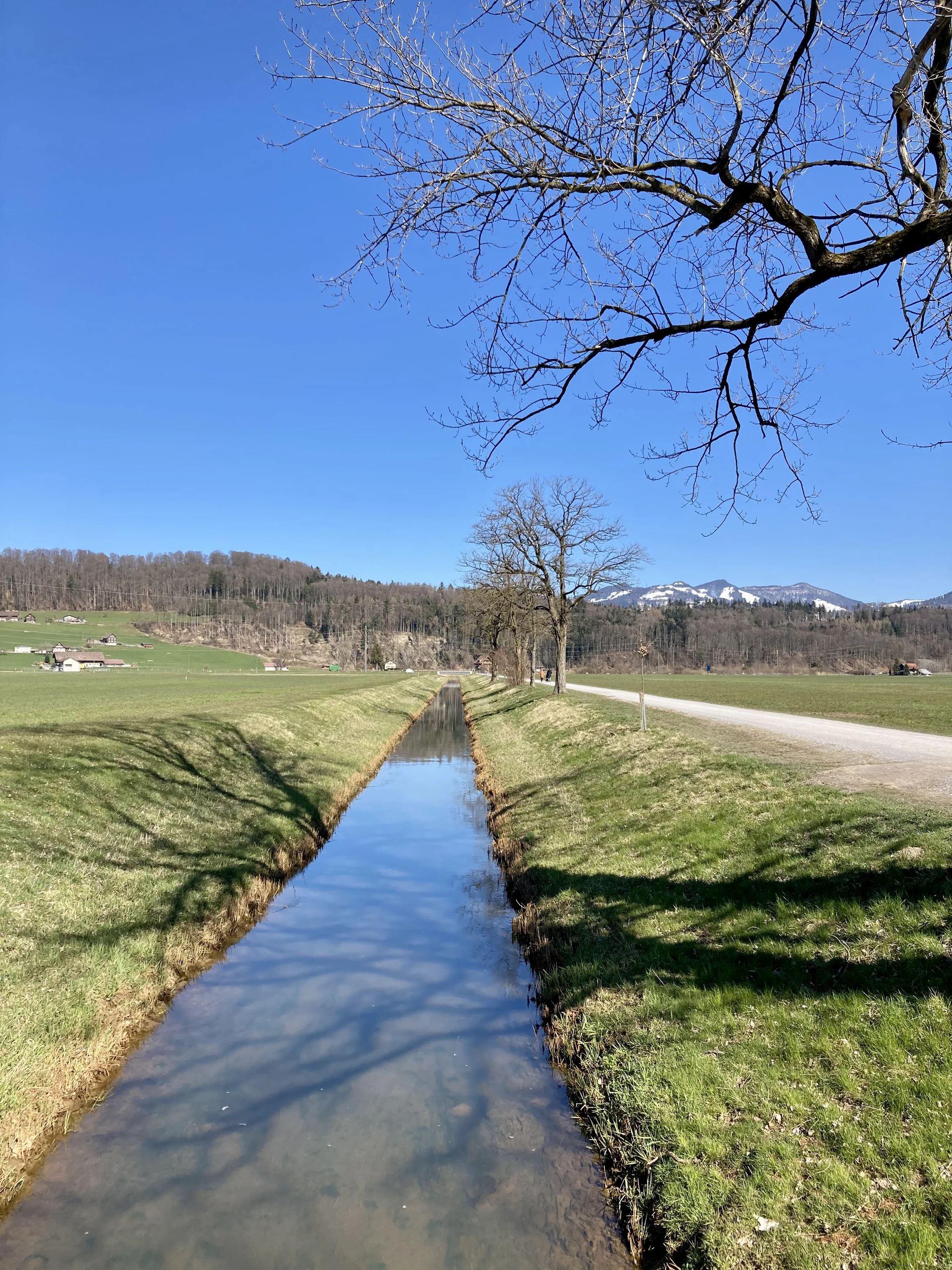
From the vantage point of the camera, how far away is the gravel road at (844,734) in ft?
43.8

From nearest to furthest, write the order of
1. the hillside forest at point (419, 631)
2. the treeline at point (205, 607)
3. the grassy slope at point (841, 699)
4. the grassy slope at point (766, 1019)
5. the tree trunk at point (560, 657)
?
the grassy slope at point (766, 1019)
the grassy slope at point (841, 699)
the tree trunk at point (560, 657)
the hillside forest at point (419, 631)
the treeline at point (205, 607)

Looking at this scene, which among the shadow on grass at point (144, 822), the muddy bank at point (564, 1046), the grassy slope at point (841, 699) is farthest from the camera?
the grassy slope at point (841, 699)

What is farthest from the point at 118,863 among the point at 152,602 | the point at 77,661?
the point at 152,602

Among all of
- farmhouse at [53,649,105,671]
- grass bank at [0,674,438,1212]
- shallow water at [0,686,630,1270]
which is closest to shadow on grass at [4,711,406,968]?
grass bank at [0,674,438,1212]

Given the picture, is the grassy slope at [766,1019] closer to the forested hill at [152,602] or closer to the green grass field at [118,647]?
the green grass field at [118,647]

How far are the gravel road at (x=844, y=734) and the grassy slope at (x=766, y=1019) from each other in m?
3.36

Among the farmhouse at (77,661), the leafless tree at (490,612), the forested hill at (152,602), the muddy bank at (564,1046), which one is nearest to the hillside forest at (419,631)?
the forested hill at (152,602)

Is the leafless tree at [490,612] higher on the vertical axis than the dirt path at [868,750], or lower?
higher

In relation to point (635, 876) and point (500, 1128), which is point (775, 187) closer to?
point (500, 1128)

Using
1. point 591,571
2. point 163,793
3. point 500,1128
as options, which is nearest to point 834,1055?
point 500,1128

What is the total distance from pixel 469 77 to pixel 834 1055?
297 inches

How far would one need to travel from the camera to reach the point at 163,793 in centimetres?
1507

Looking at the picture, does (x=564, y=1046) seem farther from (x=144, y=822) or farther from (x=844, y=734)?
(x=844, y=734)

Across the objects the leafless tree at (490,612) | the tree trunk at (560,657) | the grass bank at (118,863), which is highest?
the leafless tree at (490,612)
